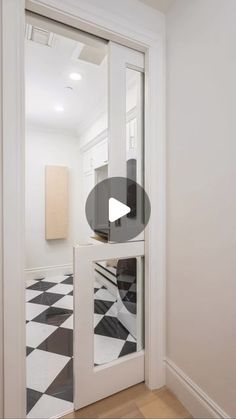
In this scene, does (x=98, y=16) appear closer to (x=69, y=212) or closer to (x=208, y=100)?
(x=208, y=100)

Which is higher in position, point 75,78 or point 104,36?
point 75,78

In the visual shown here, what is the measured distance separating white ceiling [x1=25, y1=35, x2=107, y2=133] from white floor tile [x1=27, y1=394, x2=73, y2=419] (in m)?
2.59

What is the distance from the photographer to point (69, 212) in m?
4.15

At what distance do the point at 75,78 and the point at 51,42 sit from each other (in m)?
0.60

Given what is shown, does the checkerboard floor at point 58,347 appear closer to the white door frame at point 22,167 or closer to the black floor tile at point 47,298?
the black floor tile at point 47,298

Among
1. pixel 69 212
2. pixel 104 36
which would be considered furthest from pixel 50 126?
pixel 104 36

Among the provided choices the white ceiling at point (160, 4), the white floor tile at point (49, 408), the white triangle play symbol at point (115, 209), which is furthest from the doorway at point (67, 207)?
the white ceiling at point (160, 4)

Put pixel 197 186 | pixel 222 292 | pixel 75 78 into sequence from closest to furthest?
pixel 222 292 < pixel 197 186 < pixel 75 78

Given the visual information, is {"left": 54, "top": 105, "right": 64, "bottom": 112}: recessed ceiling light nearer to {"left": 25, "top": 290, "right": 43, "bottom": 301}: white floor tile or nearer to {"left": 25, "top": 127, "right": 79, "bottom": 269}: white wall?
{"left": 25, "top": 127, "right": 79, "bottom": 269}: white wall

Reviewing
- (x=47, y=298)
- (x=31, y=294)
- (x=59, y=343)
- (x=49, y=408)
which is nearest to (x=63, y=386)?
(x=49, y=408)

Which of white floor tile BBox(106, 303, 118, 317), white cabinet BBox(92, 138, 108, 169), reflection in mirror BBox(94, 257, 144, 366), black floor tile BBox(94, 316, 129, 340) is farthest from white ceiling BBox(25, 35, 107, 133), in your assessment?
black floor tile BBox(94, 316, 129, 340)

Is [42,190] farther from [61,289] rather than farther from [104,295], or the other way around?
[104,295]

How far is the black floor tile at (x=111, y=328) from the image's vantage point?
186 cm

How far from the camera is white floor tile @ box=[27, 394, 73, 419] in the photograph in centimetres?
130
